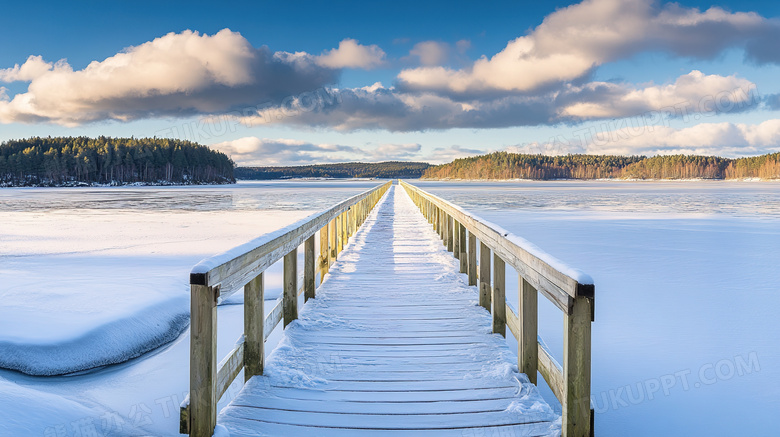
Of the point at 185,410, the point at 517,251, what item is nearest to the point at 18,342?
the point at 185,410

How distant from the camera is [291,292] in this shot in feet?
14.4

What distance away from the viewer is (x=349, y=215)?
11242 mm

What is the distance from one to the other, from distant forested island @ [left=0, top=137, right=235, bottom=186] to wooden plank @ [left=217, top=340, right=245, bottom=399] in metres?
102

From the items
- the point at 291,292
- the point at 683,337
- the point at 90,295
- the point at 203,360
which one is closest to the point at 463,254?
the point at 683,337

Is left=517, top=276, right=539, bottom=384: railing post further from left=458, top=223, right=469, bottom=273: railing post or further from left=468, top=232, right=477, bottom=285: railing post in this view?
left=458, top=223, right=469, bottom=273: railing post

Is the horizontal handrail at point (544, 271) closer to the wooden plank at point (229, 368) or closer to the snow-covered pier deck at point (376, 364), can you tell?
the snow-covered pier deck at point (376, 364)

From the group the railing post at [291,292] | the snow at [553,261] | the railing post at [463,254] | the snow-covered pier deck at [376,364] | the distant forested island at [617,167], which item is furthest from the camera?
the distant forested island at [617,167]

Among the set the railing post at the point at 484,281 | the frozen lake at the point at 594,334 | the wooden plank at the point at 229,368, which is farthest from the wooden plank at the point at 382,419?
the railing post at the point at 484,281

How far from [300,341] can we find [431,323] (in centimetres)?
127

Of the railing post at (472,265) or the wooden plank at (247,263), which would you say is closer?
the wooden plank at (247,263)

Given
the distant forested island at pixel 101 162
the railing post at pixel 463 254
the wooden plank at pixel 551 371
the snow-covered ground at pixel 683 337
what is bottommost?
the snow-covered ground at pixel 683 337

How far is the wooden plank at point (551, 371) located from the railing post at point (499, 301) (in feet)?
3.04

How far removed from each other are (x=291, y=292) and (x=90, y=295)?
127 inches

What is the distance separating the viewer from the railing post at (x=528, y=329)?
124 inches
